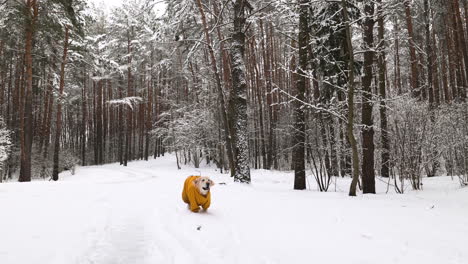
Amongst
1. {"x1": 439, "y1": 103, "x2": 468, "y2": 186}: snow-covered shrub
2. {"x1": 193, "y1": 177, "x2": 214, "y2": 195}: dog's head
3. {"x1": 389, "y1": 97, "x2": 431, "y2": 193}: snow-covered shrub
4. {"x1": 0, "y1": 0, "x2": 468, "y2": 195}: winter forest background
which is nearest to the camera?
{"x1": 193, "y1": 177, "x2": 214, "y2": 195}: dog's head

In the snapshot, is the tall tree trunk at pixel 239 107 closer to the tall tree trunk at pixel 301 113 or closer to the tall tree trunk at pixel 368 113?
the tall tree trunk at pixel 301 113

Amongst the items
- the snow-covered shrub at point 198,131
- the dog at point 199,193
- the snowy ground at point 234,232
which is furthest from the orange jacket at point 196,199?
the snow-covered shrub at point 198,131

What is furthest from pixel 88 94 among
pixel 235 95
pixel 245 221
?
pixel 245 221

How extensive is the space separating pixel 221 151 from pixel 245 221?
16365 mm

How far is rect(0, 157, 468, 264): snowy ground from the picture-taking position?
3.30m

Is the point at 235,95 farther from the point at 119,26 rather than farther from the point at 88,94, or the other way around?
the point at 88,94

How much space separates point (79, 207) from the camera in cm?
594

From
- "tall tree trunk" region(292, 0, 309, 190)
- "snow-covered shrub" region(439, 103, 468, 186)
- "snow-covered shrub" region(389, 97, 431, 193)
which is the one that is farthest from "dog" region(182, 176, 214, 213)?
"snow-covered shrub" region(439, 103, 468, 186)

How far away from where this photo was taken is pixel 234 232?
435 cm

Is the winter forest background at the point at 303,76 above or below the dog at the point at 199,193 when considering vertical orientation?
above

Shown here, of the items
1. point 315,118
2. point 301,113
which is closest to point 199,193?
point 315,118

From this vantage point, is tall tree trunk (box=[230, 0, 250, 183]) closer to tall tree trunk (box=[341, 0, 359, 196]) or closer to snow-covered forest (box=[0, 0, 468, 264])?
snow-covered forest (box=[0, 0, 468, 264])

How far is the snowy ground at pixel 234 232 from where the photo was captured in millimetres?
3303

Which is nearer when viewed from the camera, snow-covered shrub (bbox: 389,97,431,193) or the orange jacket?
the orange jacket
